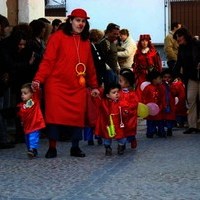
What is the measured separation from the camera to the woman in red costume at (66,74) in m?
8.71

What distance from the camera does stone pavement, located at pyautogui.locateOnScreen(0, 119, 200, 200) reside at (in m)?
6.71

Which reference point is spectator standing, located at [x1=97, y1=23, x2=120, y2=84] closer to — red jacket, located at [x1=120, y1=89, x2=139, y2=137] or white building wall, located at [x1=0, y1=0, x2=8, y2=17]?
red jacket, located at [x1=120, y1=89, x2=139, y2=137]

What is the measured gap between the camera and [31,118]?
895 cm

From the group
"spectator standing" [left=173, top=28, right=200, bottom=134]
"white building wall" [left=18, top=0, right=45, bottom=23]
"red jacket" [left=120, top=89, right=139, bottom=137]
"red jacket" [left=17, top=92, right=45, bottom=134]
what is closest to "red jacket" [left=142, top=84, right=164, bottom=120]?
"spectator standing" [left=173, top=28, right=200, bottom=134]

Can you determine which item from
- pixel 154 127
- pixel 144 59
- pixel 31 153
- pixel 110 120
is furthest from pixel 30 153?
pixel 144 59

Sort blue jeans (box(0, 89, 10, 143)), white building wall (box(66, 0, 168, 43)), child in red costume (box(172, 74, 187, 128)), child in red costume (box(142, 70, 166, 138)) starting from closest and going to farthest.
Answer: blue jeans (box(0, 89, 10, 143))
child in red costume (box(142, 70, 166, 138))
child in red costume (box(172, 74, 187, 128))
white building wall (box(66, 0, 168, 43))

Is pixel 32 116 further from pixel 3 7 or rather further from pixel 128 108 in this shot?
pixel 3 7

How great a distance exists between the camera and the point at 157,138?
1120cm

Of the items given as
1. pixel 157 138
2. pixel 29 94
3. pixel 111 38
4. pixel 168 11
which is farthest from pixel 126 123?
pixel 168 11

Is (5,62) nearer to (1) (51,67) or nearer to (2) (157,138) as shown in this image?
(1) (51,67)

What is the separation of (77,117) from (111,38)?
3.24 meters

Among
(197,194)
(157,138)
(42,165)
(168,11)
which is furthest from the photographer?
Result: (168,11)

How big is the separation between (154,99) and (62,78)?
9.49ft

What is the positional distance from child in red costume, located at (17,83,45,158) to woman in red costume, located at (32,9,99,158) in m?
0.15
